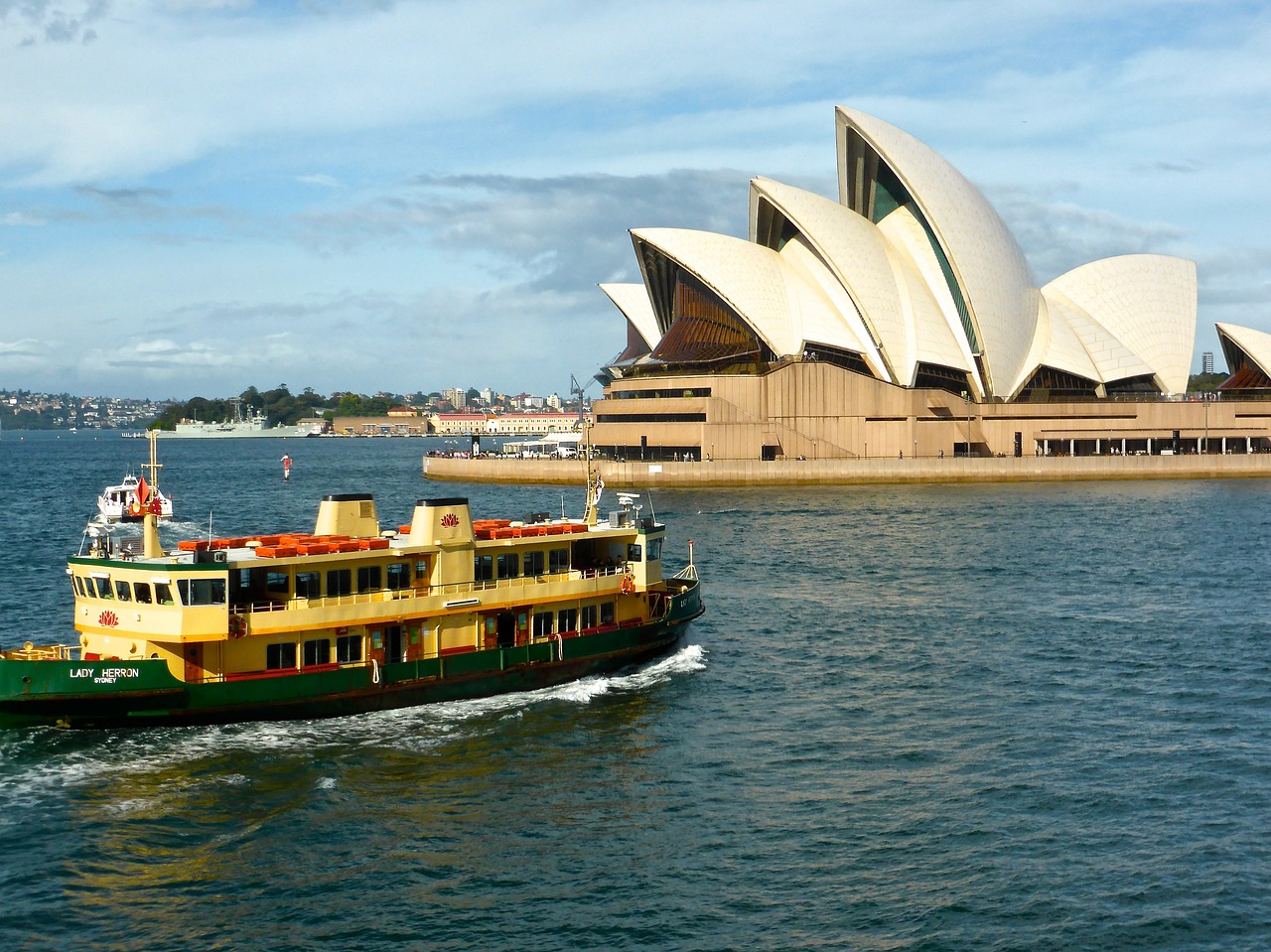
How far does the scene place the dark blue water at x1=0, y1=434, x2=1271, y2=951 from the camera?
17.4 m

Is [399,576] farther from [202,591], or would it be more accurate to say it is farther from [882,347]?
[882,347]

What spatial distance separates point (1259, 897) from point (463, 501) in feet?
57.2

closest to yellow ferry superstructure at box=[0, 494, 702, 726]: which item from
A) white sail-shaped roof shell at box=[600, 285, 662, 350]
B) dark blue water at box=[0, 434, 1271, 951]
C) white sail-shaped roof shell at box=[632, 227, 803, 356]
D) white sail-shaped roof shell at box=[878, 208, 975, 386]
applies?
dark blue water at box=[0, 434, 1271, 951]

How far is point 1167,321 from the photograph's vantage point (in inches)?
4151

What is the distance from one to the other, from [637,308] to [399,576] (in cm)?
9004

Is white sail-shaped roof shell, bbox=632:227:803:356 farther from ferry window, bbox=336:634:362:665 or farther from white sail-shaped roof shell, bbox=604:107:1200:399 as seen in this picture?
ferry window, bbox=336:634:362:665

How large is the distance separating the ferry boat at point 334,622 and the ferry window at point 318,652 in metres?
0.03

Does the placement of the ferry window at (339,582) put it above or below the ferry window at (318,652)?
A: above

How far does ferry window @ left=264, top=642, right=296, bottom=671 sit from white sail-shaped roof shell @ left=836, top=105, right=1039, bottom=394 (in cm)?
7730

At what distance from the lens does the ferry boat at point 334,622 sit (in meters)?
24.9

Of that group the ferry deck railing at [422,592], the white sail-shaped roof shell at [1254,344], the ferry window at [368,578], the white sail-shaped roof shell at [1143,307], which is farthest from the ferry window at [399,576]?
the white sail-shaped roof shell at [1254,344]

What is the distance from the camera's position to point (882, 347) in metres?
95.5

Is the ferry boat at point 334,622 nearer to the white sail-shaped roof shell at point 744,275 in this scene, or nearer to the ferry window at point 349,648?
the ferry window at point 349,648

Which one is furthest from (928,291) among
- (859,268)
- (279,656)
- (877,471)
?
(279,656)
